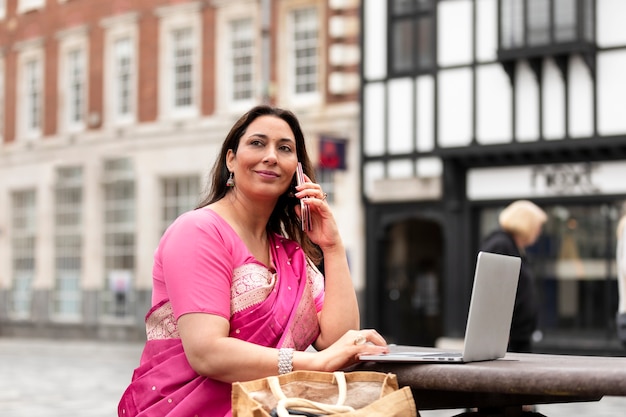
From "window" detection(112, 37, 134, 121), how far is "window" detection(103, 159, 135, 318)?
3.78 feet

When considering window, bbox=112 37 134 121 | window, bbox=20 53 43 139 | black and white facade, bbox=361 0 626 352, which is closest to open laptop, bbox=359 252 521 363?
black and white facade, bbox=361 0 626 352

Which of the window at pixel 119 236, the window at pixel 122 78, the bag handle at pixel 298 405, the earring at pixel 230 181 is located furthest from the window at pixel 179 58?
the bag handle at pixel 298 405

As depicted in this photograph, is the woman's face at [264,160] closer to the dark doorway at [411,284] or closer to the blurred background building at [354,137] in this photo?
the blurred background building at [354,137]

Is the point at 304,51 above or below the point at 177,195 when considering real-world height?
above

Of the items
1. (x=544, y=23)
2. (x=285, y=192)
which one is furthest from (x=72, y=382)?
(x=285, y=192)

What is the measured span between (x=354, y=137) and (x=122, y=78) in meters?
7.50

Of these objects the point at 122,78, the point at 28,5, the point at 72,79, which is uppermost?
the point at 28,5

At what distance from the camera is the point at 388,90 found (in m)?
20.7

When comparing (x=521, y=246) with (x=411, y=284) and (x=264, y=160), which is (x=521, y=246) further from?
(x=411, y=284)

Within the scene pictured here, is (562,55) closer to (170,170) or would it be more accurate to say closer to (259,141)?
(170,170)

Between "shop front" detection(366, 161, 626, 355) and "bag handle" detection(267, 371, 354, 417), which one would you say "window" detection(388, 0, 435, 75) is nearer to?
"shop front" detection(366, 161, 626, 355)

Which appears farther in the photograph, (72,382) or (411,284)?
(411,284)

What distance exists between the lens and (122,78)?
26.7m

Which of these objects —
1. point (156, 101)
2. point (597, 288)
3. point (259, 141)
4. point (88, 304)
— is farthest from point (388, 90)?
point (259, 141)
